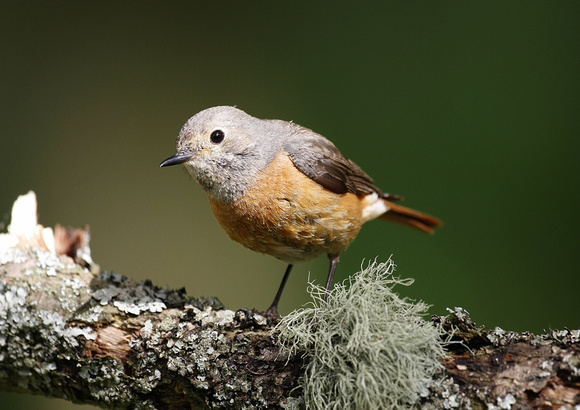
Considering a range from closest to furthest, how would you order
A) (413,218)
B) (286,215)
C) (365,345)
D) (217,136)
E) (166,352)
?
(365,345) < (166,352) < (286,215) < (217,136) < (413,218)

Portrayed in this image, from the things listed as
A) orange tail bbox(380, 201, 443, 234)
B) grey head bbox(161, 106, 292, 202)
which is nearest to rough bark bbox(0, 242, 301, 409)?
grey head bbox(161, 106, 292, 202)

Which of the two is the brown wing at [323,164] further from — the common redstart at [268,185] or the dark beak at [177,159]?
the dark beak at [177,159]

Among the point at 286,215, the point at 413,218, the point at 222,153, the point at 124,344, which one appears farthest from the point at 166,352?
the point at 413,218

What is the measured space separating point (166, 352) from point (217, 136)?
113 centimetres

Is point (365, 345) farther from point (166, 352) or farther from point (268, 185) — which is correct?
point (268, 185)

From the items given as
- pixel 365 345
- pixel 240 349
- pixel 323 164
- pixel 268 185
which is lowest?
pixel 240 349

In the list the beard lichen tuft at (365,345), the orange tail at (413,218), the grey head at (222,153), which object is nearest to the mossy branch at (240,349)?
the beard lichen tuft at (365,345)

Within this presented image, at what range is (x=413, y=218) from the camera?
382 centimetres

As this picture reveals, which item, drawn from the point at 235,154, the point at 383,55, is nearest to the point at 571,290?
the point at 383,55

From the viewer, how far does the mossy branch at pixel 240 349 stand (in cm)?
173

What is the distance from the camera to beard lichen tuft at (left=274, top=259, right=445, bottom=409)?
175 centimetres

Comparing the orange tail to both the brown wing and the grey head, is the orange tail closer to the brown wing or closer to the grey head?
the brown wing

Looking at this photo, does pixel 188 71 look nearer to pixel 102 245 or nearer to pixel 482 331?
pixel 102 245

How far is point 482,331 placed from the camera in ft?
6.05
